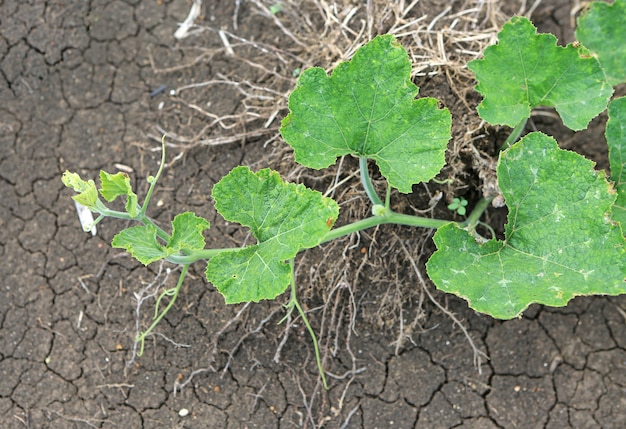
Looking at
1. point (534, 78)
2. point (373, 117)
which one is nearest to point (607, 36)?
point (534, 78)

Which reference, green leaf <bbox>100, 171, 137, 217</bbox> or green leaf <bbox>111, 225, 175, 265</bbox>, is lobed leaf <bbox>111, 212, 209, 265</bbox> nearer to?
green leaf <bbox>111, 225, 175, 265</bbox>

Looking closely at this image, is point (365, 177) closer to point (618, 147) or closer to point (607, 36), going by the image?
point (618, 147)

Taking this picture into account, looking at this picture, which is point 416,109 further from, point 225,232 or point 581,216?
point 225,232

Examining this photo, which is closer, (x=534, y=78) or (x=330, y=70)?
(x=534, y=78)

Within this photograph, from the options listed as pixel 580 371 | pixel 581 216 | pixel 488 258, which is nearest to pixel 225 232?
pixel 488 258

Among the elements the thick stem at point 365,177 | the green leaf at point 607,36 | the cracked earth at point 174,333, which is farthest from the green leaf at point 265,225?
the green leaf at point 607,36

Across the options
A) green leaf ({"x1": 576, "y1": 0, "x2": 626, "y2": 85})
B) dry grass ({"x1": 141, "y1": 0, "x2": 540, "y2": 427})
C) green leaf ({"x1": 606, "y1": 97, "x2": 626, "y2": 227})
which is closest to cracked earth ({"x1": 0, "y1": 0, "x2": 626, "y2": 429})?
dry grass ({"x1": 141, "y1": 0, "x2": 540, "y2": 427})

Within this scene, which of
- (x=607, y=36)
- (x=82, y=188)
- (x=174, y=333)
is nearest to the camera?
(x=82, y=188)
